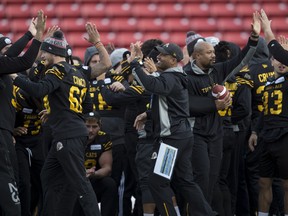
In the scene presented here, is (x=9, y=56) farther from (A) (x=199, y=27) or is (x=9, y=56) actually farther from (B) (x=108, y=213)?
(A) (x=199, y=27)

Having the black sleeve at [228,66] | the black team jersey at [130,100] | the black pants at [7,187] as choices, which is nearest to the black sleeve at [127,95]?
the black team jersey at [130,100]

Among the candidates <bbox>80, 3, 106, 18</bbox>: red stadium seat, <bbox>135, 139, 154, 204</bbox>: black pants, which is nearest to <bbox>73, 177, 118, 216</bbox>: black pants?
<bbox>135, 139, 154, 204</bbox>: black pants

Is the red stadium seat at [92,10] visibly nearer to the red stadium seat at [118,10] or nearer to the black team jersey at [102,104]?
the red stadium seat at [118,10]

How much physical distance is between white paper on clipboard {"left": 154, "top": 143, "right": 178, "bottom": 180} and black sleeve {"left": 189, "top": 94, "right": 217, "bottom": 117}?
1.77ft

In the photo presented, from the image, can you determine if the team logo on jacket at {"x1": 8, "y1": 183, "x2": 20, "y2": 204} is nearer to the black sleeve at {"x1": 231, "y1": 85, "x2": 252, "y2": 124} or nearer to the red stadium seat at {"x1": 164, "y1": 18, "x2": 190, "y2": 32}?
the black sleeve at {"x1": 231, "y1": 85, "x2": 252, "y2": 124}

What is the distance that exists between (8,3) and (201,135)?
7.91 metres

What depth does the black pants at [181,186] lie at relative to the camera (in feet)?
19.1

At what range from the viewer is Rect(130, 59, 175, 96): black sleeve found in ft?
18.9

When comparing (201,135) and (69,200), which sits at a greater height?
(201,135)

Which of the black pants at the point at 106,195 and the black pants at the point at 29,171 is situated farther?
the black pants at the point at 106,195

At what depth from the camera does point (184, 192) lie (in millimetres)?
5887

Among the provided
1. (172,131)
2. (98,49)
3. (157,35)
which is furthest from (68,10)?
(172,131)

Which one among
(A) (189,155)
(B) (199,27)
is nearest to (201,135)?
(A) (189,155)

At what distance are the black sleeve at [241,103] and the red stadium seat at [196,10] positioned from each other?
20.2 feet
